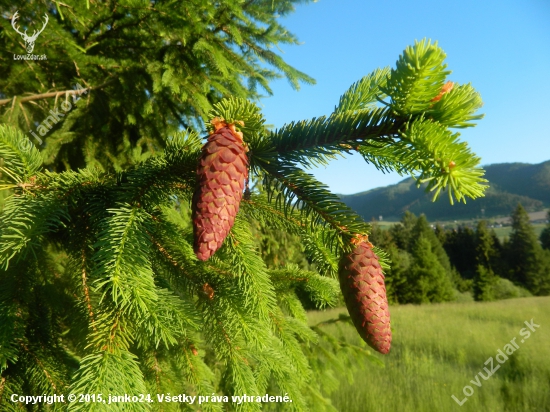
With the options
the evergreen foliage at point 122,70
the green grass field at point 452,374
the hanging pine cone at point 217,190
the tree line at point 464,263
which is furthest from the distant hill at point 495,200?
the hanging pine cone at point 217,190

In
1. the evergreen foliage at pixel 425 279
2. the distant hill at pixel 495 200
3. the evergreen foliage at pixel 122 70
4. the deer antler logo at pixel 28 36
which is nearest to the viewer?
the deer antler logo at pixel 28 36

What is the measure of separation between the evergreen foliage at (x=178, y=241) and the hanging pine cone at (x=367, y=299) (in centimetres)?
6

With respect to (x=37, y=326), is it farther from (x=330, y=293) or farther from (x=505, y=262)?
(x=505, y=262)

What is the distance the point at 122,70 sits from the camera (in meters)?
2.16

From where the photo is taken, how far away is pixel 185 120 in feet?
8.23

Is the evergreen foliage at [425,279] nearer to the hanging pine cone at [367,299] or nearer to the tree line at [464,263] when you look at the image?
the tree line at [464,263]

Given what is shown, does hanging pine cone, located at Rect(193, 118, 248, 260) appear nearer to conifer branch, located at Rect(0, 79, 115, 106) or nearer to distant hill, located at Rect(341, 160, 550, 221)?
conifer branch, located at Rect(0, 79, 115, 106)

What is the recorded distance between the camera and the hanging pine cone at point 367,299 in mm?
648

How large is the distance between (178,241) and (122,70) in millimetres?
1710

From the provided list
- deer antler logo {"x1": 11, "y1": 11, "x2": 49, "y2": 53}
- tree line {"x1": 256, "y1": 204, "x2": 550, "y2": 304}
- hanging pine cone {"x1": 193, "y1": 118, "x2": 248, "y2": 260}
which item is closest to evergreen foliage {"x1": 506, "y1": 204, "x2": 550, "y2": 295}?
tree line {"x1": 256, "y1": 204, "x2": 550, "y2": 304}

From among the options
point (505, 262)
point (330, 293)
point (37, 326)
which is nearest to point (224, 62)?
point (330, 293)

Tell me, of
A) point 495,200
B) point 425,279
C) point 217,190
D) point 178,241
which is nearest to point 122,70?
point 178,241

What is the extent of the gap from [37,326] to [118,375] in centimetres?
61

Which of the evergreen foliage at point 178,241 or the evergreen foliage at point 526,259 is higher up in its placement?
the evergreen foliage at point 178,241
